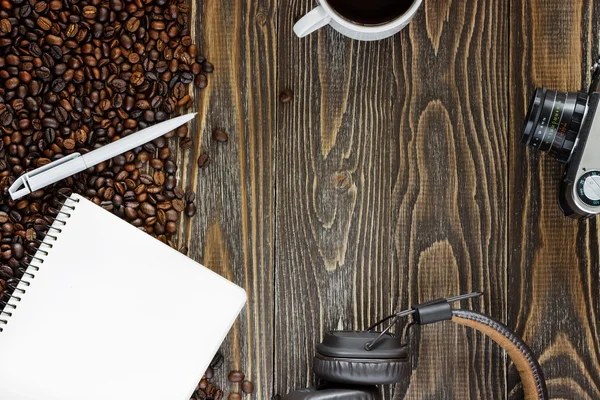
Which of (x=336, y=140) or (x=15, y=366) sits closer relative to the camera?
(x=15, y=366)

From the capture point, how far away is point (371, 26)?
1.05 metres

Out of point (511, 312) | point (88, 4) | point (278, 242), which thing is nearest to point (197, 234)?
point (278, 242)

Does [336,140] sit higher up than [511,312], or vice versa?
[336,140]

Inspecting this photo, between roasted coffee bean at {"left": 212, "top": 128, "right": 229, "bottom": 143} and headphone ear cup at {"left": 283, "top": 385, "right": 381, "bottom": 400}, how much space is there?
1.31ft

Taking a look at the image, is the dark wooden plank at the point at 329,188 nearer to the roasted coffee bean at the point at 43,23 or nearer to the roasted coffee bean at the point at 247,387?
the roasted coffee bean at the point at 247,387

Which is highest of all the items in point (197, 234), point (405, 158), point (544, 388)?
point (405, 158)

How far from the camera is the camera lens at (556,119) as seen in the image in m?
1.08

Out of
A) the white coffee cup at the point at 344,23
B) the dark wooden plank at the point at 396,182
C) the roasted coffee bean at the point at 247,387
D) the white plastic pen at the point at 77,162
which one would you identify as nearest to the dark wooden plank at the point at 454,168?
the dark wooden plank at the point at 396,182

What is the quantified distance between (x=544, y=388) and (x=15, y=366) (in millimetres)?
765

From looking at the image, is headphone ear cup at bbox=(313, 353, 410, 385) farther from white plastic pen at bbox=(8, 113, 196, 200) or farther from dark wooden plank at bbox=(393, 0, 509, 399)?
white plastic pen at bbox=(8, 113, 196, 200)

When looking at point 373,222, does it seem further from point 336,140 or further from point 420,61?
point 420,61

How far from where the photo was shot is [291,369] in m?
1.17

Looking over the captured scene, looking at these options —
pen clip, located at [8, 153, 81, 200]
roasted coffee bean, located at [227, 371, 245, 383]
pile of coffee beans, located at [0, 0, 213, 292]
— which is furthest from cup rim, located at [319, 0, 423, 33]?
roasted coffee bean, located at [227, 371, 245, 383]

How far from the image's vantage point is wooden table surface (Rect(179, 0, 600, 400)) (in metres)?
1.18
